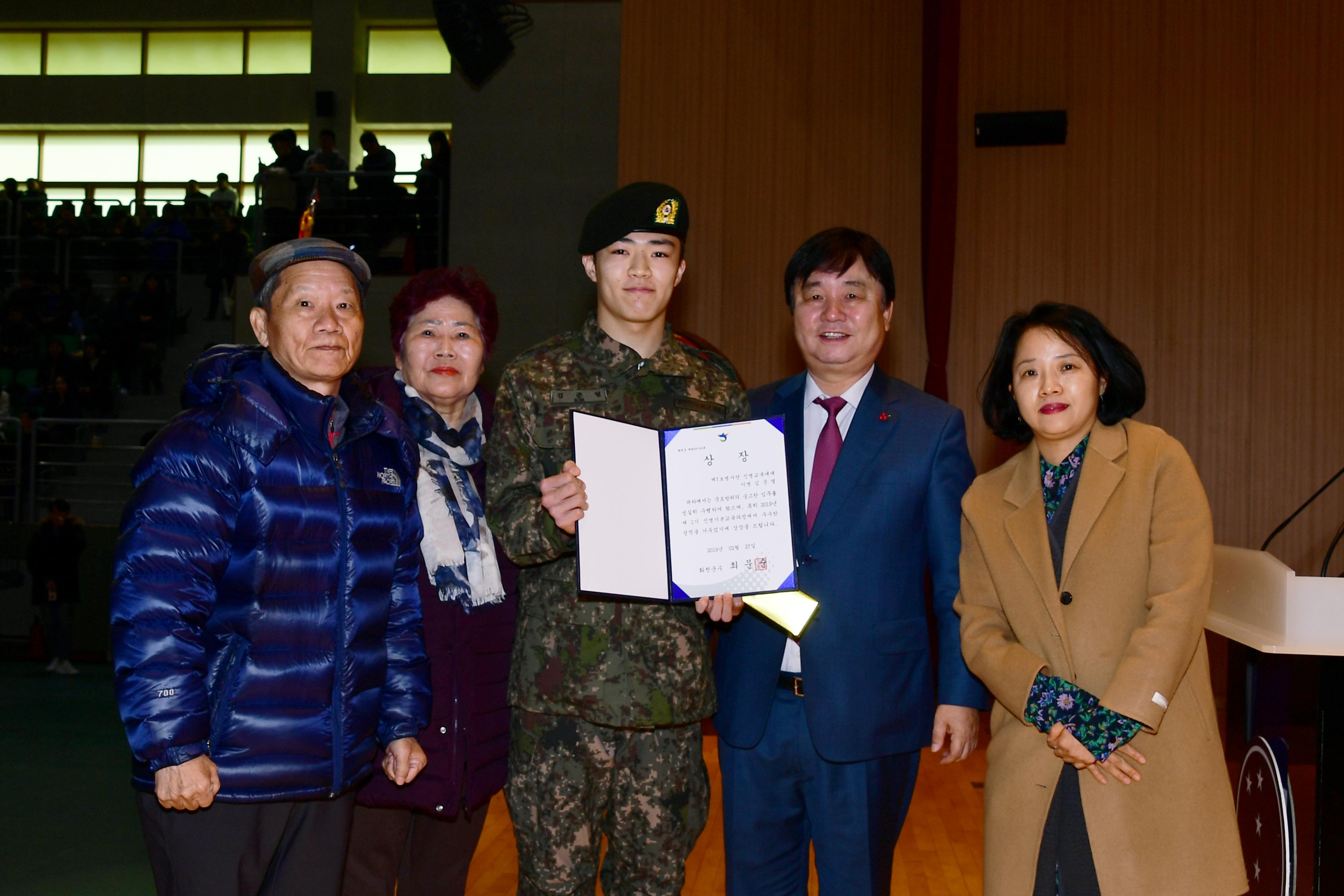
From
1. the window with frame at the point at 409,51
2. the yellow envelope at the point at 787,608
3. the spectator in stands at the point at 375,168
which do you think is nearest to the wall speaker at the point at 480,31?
the spectator in stands at the point at 375,168

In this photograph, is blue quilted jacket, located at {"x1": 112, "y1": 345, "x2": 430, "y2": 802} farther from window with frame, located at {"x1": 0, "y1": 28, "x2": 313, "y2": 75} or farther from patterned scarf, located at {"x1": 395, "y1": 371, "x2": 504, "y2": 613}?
window with frame, located at {"x1": 0, "y1": 28, "x2": 313, "y2": 75}

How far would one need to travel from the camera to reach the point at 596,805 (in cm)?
197

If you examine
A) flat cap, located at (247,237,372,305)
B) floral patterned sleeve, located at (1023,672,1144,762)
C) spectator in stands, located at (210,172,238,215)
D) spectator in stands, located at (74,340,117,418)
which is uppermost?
spectator in stands, located at (210,172,238,215)

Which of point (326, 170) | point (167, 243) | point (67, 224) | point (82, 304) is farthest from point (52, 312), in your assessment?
point (326, 170)

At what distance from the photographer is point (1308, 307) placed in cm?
639

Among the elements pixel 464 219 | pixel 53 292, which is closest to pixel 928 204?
pixel 464 219

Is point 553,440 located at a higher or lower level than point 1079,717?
higher

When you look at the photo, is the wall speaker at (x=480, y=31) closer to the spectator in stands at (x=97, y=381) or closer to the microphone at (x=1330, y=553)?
the spectator in stands at (x=97, y=381)

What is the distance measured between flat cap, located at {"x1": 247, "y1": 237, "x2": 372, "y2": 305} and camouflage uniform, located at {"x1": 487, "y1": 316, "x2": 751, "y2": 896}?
1.29ft

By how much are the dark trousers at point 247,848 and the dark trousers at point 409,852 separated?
38 centimetres

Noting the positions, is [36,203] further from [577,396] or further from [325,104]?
[577,396]

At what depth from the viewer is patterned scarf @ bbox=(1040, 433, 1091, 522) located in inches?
78.7

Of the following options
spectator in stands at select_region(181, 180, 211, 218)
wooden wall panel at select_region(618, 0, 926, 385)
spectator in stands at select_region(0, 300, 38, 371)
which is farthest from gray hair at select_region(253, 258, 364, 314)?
spectator in stands at select_region(181, 180, 211, 218)

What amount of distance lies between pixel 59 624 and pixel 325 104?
8066 millimetres
